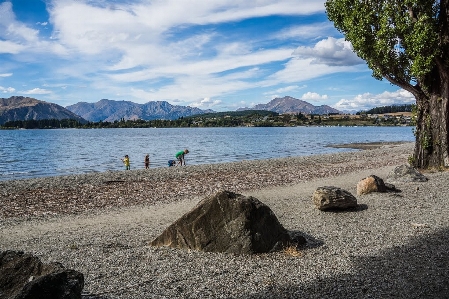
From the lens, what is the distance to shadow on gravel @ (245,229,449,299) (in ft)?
27.4

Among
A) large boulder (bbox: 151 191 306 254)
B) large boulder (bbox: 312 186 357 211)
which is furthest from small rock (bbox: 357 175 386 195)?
large boulder (bbox: 151 191 306 254)

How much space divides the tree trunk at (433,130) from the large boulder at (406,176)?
402 cm

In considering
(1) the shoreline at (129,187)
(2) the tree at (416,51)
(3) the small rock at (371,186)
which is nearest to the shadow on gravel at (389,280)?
(3) the small rock at (371,186)

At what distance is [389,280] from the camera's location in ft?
29.8

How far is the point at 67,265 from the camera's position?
10820mm

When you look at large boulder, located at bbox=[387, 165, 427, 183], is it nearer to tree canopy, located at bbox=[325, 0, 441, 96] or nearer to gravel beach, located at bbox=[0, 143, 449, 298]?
gravel beach, located at bbox=[0, 143, 449, 298]

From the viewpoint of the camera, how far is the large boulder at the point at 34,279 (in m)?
6.55

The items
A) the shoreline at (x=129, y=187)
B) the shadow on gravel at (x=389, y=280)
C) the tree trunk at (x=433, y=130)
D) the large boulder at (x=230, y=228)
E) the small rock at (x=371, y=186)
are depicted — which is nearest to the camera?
the shadow on gravel at (x=389, y=280)

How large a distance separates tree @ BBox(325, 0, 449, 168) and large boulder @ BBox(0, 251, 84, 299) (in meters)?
24.7

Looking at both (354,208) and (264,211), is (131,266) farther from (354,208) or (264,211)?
(354,208)

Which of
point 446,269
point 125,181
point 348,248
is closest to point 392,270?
point 446,269

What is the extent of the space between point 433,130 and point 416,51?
6121 mm

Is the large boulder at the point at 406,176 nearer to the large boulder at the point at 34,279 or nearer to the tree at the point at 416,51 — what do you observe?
the tree at the point at 416,51

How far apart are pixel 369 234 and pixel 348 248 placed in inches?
76.9
